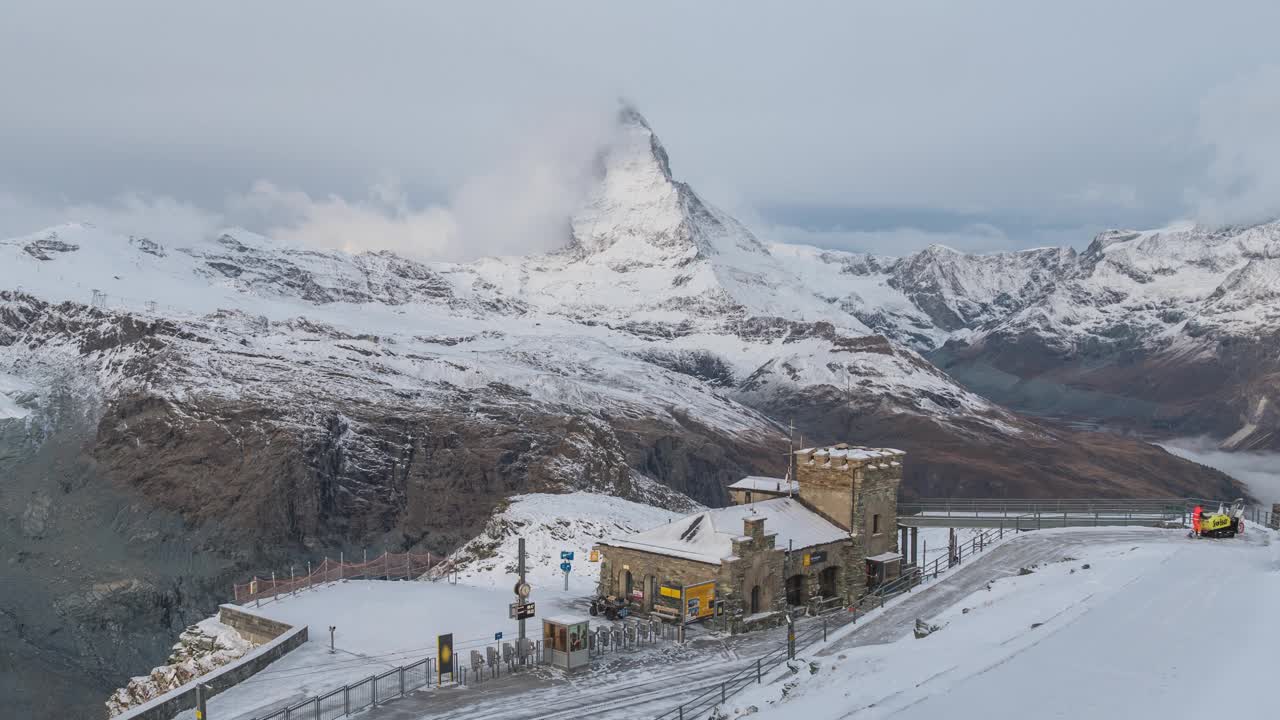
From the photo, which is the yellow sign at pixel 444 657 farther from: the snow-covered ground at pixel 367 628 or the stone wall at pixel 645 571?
the stone wall at pixel 645 571

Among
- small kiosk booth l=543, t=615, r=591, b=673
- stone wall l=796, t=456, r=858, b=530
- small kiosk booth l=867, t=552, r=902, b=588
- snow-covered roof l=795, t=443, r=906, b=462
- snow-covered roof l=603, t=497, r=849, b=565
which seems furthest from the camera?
small kiosk booth l=867, t=552, r=902, b=588

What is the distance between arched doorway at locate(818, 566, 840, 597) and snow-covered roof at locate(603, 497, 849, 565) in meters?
1.87

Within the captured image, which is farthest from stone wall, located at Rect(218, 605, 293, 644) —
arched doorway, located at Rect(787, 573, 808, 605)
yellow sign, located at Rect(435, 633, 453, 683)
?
arched doorway, located at Rect(787, 573, 808, 605)

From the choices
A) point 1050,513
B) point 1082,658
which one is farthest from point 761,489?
point 1082,658

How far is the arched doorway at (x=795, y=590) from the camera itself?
4500 cm

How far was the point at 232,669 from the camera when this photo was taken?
31672 mm

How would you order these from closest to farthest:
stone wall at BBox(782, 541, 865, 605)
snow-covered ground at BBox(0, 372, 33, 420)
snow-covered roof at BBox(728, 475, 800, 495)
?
stone wall at BBox(782, 541, 865, 605) < snow-covered roof at BBox(728, 475, 800, 495) < snow-covered ground at BBox(0, 372, 33, 420)

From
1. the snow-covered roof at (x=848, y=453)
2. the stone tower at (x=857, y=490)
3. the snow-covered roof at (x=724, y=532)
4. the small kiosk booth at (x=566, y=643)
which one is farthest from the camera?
the snow-covered roof at (x=848, y=453)

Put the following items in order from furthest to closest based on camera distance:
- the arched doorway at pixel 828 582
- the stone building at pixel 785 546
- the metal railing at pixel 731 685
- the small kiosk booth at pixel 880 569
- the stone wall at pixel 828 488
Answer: the small kiosk booth at pixel 880 569, the stone wall at pixel 828 488, the arched doorway at pixel 828 582, the stone building at pixel 785 546, the metal railing at pixel 731 685

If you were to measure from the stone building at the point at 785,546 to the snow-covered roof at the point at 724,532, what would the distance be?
0.18 ft

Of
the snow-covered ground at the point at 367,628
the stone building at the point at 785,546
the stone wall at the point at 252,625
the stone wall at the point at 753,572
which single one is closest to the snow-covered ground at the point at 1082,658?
the stone wall at the point at 753,572

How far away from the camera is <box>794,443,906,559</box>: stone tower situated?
155 ft

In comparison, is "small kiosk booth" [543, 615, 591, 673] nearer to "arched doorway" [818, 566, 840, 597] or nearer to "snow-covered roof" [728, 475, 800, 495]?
"arched doorway" [818, 566, 840, 597]

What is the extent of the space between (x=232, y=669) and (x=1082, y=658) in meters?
26.5
